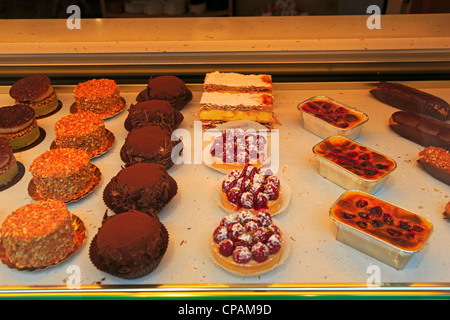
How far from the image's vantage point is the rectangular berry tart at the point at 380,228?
93.8 inches

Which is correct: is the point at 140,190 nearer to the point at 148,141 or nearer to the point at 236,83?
the point at 148,141

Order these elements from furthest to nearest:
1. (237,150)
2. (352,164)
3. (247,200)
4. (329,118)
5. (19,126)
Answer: (329,118) < (19,126) < (237,150) < (352,164) < (247,200)

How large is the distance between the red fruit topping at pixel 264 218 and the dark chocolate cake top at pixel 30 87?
7.17 ft

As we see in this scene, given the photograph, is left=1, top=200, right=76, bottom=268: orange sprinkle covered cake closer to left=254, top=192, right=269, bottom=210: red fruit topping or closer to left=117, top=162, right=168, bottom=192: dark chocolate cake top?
left=117, top=162, right=168, bottom=192: dark chocolate cake top

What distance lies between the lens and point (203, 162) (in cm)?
329

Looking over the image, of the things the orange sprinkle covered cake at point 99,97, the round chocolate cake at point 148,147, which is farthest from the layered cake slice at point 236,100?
the orange sprinkle covered cake at point 99,97

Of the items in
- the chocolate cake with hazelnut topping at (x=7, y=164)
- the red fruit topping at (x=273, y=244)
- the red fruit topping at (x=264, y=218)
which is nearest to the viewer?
the red fruit topping at (x=273, y=244)

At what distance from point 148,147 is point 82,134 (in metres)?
0.54

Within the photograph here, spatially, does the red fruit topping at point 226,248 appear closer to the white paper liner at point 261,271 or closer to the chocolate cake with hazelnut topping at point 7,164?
the white paper liner at point 261,271

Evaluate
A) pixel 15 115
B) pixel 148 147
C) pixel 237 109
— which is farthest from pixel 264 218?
pixel 15 115

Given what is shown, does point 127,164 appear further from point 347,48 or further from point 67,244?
point 347,48

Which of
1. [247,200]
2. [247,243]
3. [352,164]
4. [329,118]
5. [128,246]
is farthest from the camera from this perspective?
[329,118]

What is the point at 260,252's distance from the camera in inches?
93.2

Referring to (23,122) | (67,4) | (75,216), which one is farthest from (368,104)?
(67,4)
